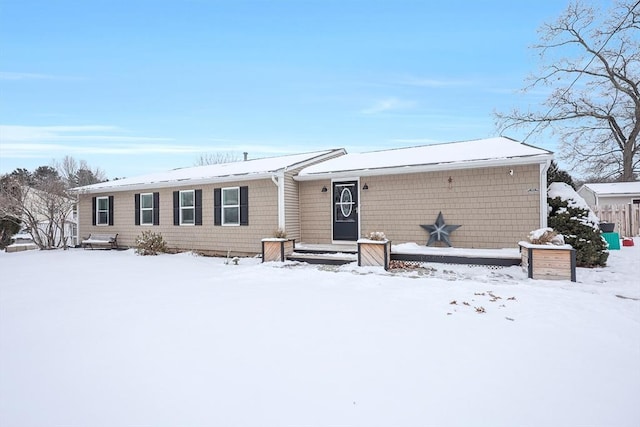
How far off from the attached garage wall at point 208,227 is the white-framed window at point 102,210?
1.05 ft

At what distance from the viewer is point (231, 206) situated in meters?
10.8

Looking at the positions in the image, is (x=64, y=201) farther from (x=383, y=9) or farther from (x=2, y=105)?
(x=383, y=9)

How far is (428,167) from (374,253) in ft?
8.59

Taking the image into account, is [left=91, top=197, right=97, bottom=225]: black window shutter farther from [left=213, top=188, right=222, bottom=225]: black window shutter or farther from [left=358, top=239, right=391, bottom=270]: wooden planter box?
[left=358, top=239, right=391, bottom=270]: wooden planter box

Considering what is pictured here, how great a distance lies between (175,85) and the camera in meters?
13.0

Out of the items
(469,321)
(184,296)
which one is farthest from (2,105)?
(469,321)

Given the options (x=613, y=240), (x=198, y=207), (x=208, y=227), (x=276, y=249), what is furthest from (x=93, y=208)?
(x=613, y=240)

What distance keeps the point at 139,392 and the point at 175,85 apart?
42.9 ft

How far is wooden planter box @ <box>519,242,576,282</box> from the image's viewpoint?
6.22 meters

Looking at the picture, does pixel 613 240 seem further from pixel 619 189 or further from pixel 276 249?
pixel 619 189

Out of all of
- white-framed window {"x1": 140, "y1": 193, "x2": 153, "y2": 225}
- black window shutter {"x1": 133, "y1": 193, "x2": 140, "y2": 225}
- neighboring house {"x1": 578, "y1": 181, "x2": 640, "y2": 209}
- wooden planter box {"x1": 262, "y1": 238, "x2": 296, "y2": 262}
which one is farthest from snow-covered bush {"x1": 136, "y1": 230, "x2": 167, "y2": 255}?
neighboring house {"x1": 578, "y1": 181, "x2": 640, "y2": 209}

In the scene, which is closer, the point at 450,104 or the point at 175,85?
the point at 175,85

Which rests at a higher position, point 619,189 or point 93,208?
point 619,189

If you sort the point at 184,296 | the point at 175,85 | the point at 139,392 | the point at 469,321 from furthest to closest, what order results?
the point at 175,85 < the point at 184,296 < the point at 469,321 < the point at 139,392
